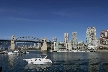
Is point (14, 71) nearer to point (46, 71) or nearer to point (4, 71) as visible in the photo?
point (4, 71)

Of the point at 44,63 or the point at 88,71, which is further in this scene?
the point at 44,63

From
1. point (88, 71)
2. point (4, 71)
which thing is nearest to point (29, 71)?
point (4, 71)

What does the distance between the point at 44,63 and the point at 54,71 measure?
2003cm

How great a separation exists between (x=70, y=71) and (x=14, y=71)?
51.7 ft

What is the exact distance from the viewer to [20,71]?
202ft

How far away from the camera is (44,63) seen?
Result: 80.6 metres

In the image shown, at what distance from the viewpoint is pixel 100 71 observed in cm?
6041

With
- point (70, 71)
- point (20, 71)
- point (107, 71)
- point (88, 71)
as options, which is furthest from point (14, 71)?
point (107, 71)

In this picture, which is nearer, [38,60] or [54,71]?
[54,71]

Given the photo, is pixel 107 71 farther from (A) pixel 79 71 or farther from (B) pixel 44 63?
(B) pixel 44 63

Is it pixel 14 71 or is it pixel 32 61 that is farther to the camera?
pixel 32 61

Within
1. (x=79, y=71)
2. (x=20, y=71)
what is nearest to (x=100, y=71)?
(x=79, y=71)

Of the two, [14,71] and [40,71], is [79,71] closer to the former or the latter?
[40,71]

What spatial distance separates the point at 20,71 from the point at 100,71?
2244 centimetres
